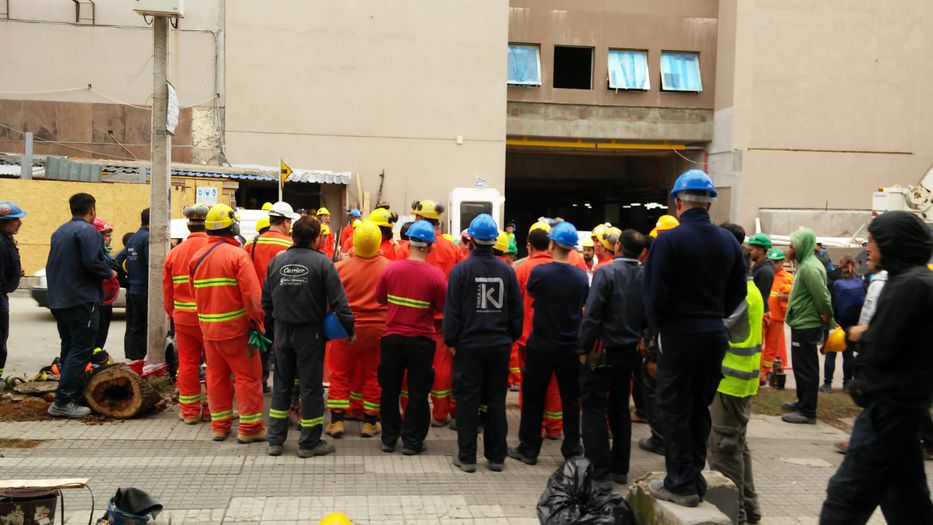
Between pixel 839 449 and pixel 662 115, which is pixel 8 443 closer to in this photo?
pixel 839 449

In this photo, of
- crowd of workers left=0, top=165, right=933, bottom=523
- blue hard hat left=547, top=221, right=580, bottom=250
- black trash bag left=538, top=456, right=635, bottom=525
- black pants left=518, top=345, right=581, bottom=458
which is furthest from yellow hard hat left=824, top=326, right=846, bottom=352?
blue hard hat left=547, top=221, right=580, bottom=250

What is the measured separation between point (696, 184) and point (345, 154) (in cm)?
1924

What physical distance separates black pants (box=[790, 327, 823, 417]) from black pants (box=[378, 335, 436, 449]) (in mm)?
4298

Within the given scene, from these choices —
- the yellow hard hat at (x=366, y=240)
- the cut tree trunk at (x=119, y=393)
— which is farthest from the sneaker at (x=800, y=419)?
the cut tree trunk at (x=119, y=393)

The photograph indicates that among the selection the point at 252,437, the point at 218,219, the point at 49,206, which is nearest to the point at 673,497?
the point at 252,437

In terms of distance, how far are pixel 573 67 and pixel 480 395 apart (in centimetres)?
2232

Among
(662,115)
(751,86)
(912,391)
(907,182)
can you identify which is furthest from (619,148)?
(912,391)

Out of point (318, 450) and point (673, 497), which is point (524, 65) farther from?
point (673, 497)

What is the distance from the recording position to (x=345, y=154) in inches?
912

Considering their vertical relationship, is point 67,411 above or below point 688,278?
below

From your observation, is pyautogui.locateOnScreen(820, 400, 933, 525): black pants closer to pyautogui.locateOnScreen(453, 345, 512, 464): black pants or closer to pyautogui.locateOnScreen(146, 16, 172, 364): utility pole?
pyautogui.locateOnScreen(453, 345, 512, 464): black pants

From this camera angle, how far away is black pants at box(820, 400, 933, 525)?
402 centimetres

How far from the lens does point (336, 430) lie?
7246 mm

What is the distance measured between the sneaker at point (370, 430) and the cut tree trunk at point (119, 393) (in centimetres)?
209
